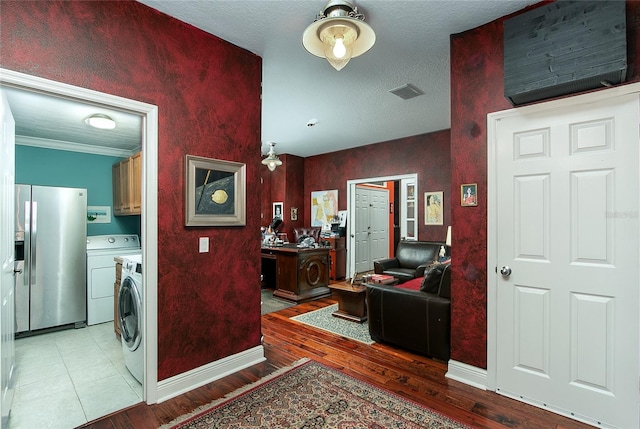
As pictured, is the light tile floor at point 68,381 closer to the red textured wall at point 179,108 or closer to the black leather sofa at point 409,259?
the red textured wall at point 179,108

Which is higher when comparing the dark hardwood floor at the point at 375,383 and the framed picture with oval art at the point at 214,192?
the framed picture with oval art at the point at 214,192

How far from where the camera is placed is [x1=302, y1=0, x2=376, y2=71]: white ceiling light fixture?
1.87 metres

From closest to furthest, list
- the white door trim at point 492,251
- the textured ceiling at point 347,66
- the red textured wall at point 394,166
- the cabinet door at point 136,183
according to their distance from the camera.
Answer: the textured ceiling at point 347,66
the white door trim at point 492,251
the cabinet door at point 136,183
the red textured wall at point 394,166

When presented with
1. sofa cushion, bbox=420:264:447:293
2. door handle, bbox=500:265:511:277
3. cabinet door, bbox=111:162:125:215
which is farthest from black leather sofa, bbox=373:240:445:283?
cabinet door, bbox=111:162:125:215

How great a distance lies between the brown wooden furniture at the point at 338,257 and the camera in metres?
6.43

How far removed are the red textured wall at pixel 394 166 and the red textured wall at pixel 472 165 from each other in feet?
9.55

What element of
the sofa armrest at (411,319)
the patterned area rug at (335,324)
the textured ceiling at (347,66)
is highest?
the textured ceiling at (347,66)

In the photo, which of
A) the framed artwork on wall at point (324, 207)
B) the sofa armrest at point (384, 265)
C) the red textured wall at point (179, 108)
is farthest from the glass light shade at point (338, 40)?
the framed artwork on wall at point (324, 207)

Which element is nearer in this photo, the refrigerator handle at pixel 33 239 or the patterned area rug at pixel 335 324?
the patterned area rug at pixel 335 324

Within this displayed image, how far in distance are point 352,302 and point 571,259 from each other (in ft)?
8.11

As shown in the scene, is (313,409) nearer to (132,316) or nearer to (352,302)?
(132,316)

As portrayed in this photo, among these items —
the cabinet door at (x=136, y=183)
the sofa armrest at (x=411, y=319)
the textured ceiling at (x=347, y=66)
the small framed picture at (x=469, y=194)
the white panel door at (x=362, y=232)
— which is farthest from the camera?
the white panel door at (x=362, y=232)

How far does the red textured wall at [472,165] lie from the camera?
238 cm

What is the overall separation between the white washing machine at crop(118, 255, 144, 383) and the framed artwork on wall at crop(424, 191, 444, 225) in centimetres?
450
